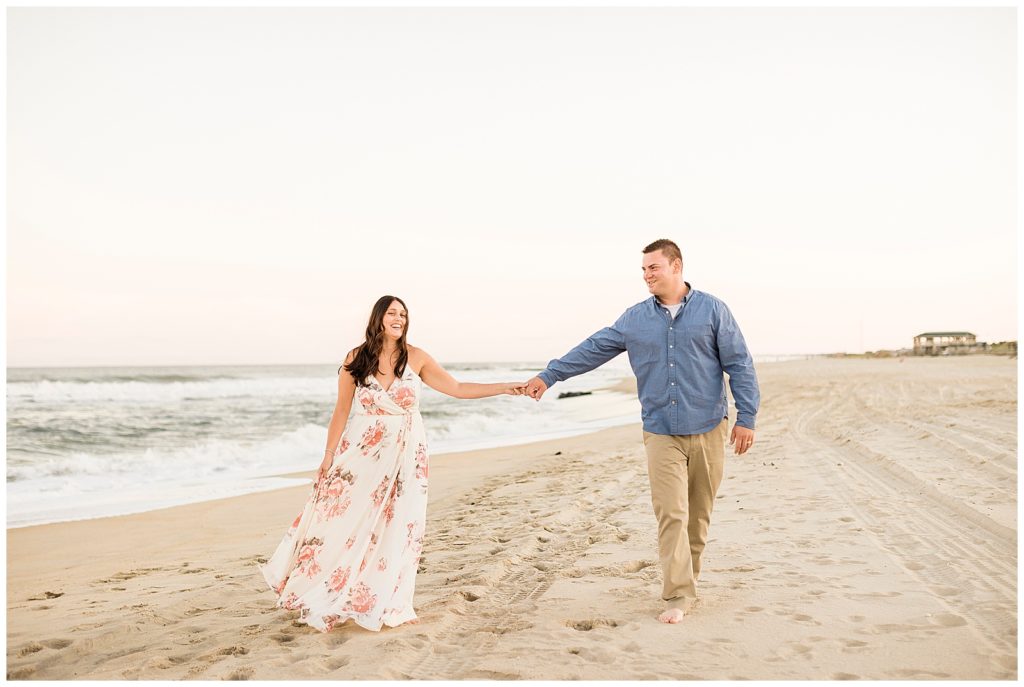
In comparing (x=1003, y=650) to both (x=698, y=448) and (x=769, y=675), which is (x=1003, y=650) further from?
(x=698, y=448)

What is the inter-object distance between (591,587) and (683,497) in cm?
101

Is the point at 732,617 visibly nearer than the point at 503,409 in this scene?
Yes

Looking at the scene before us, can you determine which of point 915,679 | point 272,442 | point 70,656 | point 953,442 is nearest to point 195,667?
point 70,656

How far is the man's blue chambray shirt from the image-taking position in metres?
4.50

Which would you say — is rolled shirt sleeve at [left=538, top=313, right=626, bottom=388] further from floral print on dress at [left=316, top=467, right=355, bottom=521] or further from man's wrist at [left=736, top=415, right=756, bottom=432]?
floral print on dress at [left=316, top=467, right=355, bottom=521]

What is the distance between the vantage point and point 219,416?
2442 cm

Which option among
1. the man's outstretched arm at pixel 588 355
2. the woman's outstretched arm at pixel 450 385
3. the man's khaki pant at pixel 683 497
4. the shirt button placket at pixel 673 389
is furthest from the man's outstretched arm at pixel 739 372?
the woman's outstretched arm at pixel 450 385

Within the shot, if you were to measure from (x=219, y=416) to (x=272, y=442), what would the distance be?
27.9 ft

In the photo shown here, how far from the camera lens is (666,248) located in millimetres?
4590

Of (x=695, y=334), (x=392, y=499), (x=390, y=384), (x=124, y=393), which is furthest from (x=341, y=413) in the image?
(x=124, y=393)

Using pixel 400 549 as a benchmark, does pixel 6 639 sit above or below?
below

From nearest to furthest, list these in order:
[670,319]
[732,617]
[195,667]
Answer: [195,667], [732,617], [670,319]

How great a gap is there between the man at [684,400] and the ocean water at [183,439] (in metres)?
7.84

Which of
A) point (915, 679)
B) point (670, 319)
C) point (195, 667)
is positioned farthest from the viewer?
point (670, 319)
